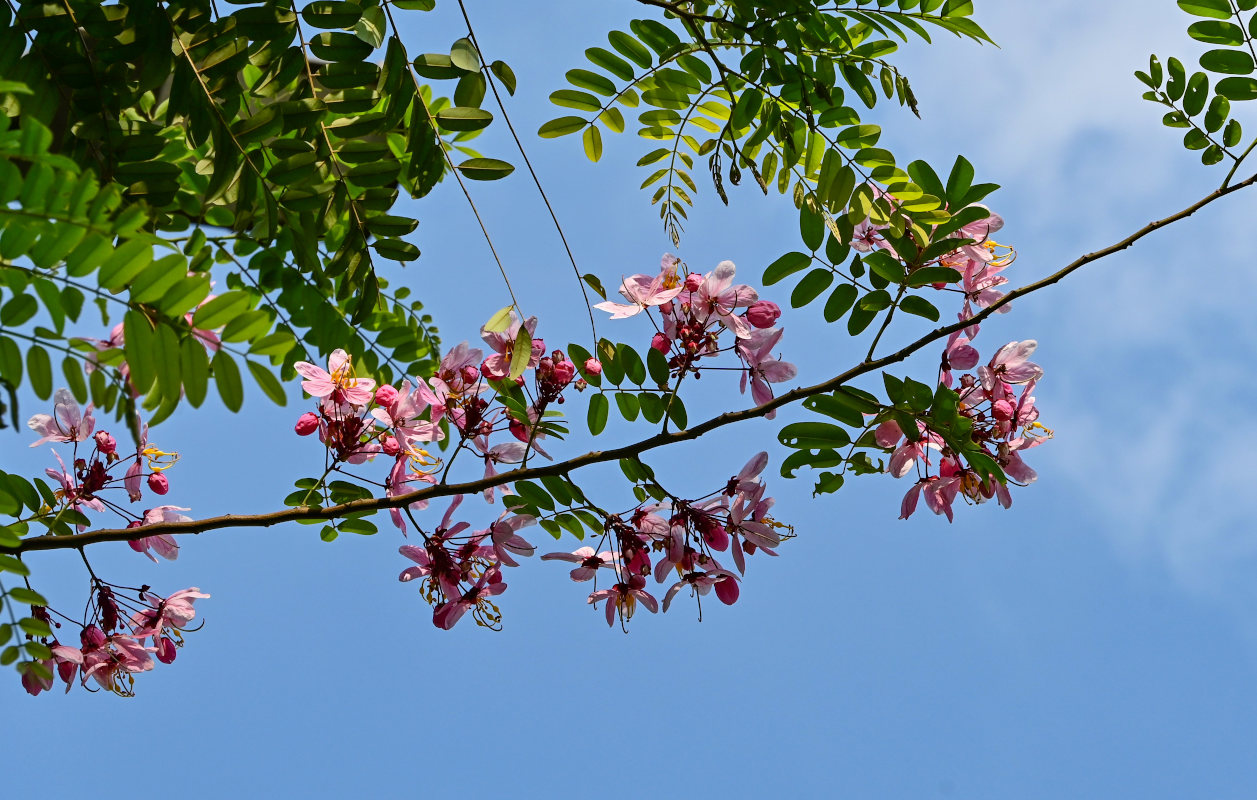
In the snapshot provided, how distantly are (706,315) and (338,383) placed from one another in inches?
29.3

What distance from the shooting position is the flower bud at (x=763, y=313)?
5.97 ft

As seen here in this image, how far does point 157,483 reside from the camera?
2098mm

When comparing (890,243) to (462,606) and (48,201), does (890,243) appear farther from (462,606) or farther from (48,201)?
(48,201)

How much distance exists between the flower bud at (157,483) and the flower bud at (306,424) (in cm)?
55

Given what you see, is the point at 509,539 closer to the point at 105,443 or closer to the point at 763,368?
the point at 763,368

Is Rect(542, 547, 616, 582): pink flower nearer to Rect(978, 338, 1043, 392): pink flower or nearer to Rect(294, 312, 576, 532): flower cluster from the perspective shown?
Rect(294, 312, 576, 532): flower cluster

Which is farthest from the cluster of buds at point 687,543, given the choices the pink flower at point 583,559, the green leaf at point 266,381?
the green leaf at point 266,381

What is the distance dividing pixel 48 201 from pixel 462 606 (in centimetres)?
115

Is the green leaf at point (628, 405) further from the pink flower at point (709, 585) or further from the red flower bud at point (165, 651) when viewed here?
the red flower bud at point (165, 651)

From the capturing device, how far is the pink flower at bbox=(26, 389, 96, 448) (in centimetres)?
202

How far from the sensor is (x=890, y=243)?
184cm

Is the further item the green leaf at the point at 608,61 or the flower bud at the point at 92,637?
the green leaf at the point at 608,61

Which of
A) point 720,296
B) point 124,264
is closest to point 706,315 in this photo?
point 720,296

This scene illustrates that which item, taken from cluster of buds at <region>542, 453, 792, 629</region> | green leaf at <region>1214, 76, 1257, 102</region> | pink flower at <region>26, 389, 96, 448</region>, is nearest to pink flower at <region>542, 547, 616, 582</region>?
cluster of buds at <region>542, 453, 792, 629</region>
